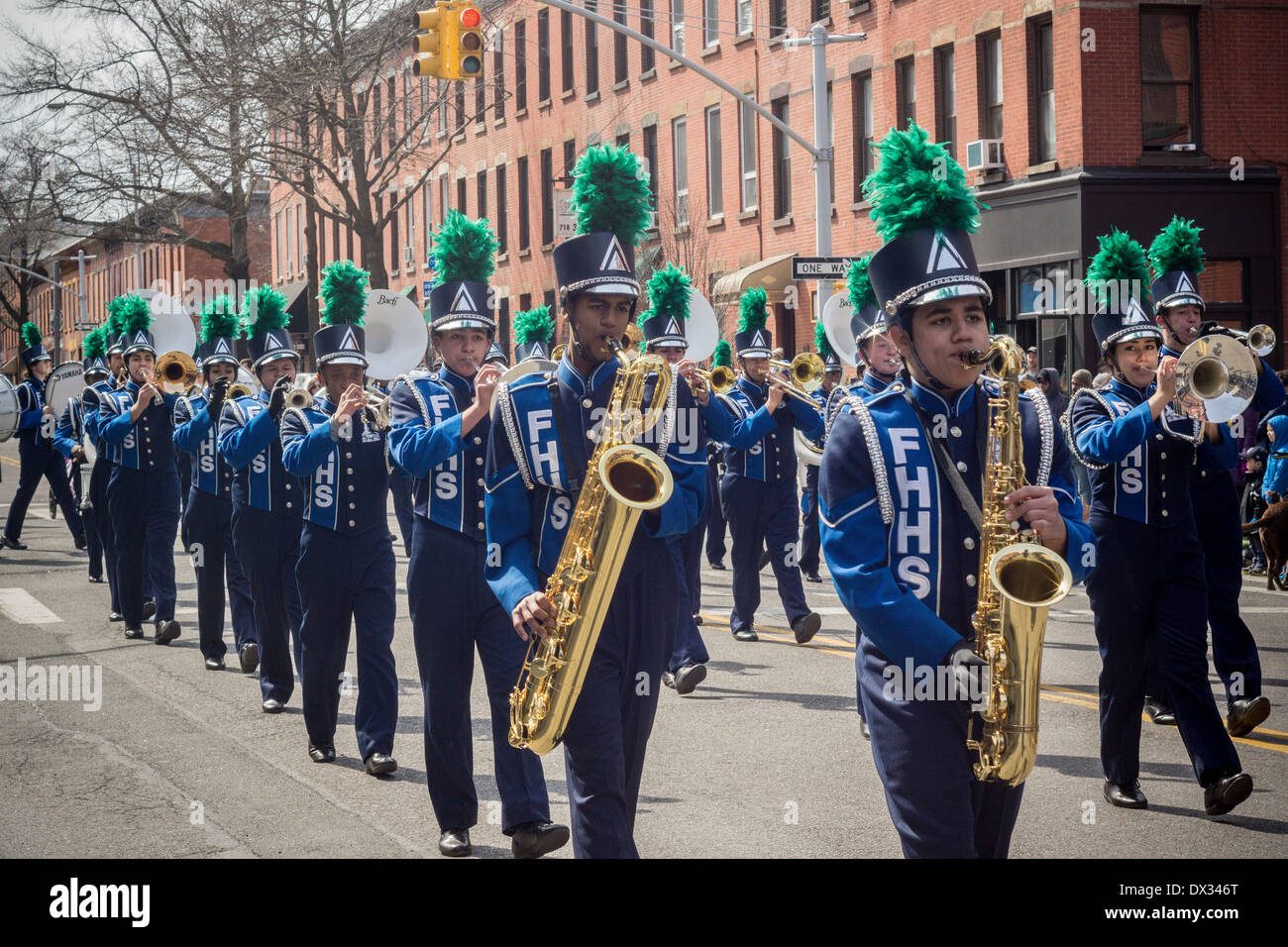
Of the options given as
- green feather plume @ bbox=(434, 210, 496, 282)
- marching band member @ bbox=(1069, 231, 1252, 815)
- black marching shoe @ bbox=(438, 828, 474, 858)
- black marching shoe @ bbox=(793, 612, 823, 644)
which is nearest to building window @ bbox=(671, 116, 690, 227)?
black marching shoe @ bbox=(793, 612, 823, 644)

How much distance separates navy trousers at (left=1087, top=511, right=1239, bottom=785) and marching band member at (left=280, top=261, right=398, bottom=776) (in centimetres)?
332

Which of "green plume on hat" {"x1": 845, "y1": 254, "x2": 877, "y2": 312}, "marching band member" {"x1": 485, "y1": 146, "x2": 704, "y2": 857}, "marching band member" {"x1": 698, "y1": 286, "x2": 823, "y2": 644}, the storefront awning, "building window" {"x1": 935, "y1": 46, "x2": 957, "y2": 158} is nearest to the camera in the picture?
"marching band member" {"x1": 485, "y1": 146, "x2": 704, "y2": 857}

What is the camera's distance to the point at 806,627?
11797mm

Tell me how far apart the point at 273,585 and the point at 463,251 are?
10.3 feet

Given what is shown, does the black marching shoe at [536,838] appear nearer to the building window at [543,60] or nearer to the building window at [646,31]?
the building window at [646,31]

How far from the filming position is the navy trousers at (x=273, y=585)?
31.2 feet

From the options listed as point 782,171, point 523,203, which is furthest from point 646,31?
point 523,203

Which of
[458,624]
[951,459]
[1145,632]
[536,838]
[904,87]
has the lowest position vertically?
[536,838]

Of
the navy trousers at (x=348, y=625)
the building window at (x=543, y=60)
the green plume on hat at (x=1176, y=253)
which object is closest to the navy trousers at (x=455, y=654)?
the navy trousers at (x=348, y=625)

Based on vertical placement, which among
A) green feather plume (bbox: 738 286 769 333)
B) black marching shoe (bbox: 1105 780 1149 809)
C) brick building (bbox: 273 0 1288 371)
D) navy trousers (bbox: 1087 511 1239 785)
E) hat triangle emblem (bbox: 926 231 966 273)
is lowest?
black marching shoe (bbox: 1105 780 1149 809)

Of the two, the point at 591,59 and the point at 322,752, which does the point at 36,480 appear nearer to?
the point at 322,752

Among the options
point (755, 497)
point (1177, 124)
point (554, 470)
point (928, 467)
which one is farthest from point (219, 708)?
point (1177, 124)

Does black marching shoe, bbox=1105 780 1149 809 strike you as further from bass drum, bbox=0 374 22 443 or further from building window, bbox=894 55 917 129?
building window, bbox=894 55 917 129

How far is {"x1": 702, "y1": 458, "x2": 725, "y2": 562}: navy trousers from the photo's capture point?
1549 cm
